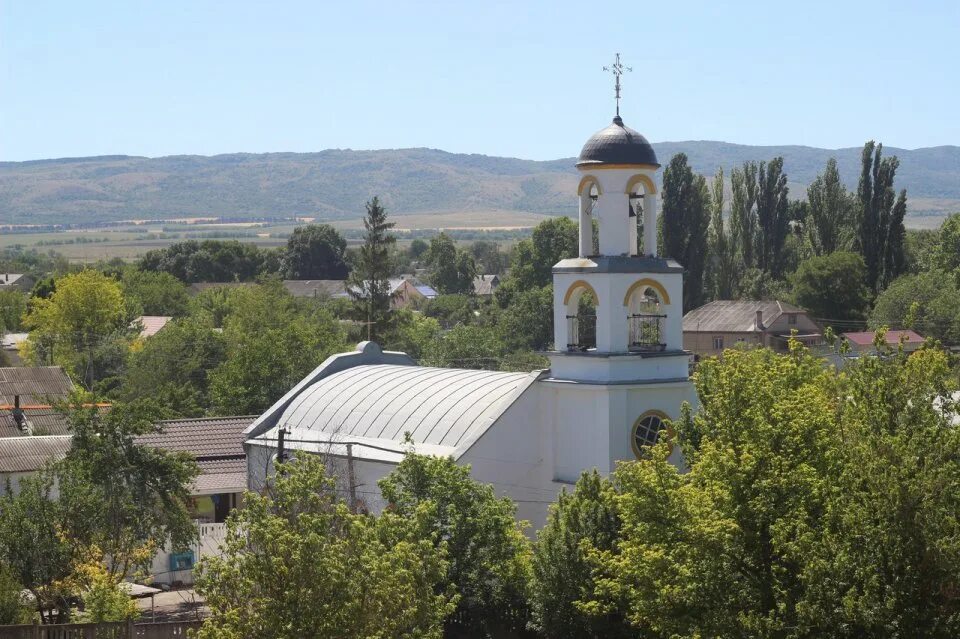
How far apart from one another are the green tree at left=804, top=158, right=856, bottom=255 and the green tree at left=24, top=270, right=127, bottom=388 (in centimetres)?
3914

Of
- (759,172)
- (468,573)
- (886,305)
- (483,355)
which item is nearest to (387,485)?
(468,573)

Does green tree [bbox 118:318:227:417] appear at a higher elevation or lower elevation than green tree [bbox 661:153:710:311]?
lower

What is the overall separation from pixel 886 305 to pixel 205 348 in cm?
3366

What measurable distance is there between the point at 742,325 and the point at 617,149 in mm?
52470

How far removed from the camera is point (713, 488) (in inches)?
871

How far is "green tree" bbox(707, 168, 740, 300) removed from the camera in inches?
3457

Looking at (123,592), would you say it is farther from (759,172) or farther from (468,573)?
(759,172)

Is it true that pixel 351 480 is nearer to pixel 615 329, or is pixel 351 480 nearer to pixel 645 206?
pixel 615 329

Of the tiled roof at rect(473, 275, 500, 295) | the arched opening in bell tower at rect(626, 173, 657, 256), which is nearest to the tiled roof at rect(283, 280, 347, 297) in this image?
the tiled roof at rect(473, 275, 500, 295)

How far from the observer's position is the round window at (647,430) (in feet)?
97.6

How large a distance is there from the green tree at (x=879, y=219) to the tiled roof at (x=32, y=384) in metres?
42.6

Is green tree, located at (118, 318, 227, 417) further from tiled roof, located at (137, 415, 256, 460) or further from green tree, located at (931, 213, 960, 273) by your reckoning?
green tree, located at (931, 213, 960, 273)

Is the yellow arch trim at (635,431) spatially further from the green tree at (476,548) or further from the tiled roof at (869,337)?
the tiled roof at (869,337)

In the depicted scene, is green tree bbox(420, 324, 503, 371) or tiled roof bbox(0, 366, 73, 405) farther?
green tree bbox(420, 324, 503, 371)
